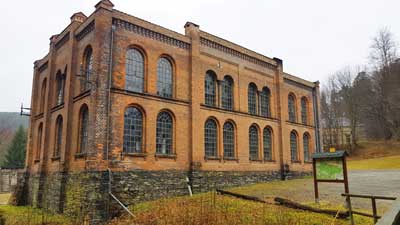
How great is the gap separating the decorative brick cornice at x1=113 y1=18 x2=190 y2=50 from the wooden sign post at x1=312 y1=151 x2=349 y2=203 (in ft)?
36.3

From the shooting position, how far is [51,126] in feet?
67.8

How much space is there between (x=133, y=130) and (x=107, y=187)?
343 centimetres

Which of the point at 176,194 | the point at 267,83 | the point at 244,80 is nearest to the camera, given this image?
the point at 176,194

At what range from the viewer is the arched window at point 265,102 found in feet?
82.6

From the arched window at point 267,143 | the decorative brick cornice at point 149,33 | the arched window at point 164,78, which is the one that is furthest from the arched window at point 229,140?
the decorative brick cornice at point 149,33

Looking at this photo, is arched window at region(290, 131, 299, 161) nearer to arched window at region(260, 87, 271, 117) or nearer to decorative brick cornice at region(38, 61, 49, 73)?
arched window at region(260, 87, 271, 117)

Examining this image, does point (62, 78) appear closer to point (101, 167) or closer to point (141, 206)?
point (101, 167)

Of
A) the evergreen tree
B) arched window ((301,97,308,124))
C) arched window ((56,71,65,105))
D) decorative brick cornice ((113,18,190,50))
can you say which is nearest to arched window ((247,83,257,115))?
decorative brick cornice ((113,18,190,50))

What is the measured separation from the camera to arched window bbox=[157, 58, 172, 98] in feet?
60.8

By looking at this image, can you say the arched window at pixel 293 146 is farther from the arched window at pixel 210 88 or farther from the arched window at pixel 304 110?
the arched window at pixel 210 88

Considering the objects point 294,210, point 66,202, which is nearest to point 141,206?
point 66,202

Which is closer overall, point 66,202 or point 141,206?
point 141,206

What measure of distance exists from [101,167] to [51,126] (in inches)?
321

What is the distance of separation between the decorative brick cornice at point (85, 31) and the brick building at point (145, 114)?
6cm
